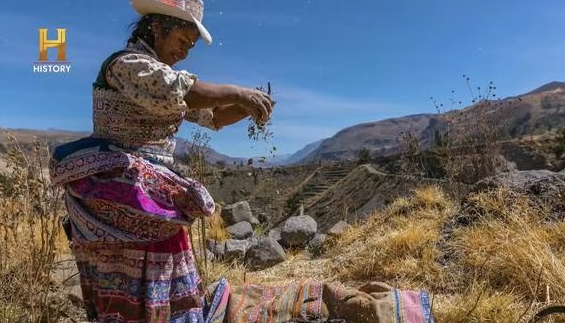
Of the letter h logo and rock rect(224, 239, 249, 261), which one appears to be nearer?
the letter h logo

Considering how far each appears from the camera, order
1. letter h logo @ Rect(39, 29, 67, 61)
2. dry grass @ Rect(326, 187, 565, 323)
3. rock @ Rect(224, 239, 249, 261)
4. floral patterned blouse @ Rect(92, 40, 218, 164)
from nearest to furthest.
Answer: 1. floral patterned blouse @ Rect(92, 40, 218, 164)
2. dry grass @ Rect(326, 187, 565, 323)
3. letter h logo @ Rect(39, 29, 67, 61)
4. rock @ Rect(224, 239, 249, 261)

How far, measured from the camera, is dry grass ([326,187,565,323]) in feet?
9.78

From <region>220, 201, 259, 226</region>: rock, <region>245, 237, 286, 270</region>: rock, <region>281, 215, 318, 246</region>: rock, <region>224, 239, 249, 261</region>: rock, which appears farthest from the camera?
<region>220, 201, 259, 226</region>: rock

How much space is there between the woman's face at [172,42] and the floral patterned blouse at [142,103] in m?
0.05

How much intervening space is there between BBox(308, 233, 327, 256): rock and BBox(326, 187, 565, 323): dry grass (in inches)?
41.9

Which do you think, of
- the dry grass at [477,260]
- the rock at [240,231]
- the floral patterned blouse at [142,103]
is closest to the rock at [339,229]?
the dry grass at [477,260]

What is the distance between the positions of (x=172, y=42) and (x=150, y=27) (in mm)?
93

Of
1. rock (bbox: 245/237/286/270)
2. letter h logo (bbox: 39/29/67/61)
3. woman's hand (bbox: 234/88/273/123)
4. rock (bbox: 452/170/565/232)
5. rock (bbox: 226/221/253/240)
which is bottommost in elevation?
rock (bbox: 245/237/286/270)

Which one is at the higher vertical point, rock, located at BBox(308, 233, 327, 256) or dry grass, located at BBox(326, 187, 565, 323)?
dry grass, located at BBox(326, 187, 565, 323)

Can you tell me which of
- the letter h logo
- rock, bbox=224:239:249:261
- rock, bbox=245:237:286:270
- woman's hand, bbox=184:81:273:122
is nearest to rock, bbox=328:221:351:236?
rock, bbox=245:237:286:270

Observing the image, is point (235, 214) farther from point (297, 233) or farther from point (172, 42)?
point (172, 42)

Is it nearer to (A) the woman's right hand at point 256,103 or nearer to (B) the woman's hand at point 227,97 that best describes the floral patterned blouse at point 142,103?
(B) the woman's hand at point 227,97

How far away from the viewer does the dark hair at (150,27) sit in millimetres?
1899

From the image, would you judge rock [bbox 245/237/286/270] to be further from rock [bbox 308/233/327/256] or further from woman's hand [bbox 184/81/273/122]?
woman's hand [bbox 184/81/273/122]
